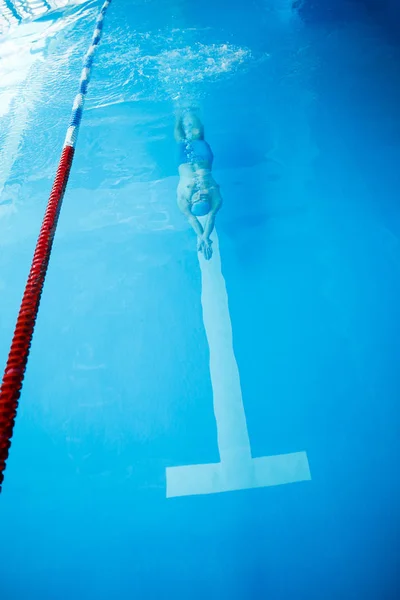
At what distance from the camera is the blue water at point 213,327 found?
2.47m

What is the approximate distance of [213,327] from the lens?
3436 millimetres

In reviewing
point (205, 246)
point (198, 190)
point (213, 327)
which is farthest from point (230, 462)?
point (198, 190)

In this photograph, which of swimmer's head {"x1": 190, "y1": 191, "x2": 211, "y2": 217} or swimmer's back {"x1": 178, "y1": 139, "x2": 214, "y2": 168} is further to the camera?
swimmer's back {"x1": 178, "y1": 139, "x2": 214, "y2": 168}

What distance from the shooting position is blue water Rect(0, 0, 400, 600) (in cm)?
247

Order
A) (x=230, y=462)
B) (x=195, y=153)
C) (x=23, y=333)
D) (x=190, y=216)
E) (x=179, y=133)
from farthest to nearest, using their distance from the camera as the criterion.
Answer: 1. (x=179, y=133)
2. (x=195, y=153)
3. (x=190, y=216)
4. (x=230, y=462)
5. (x=23, y=333)

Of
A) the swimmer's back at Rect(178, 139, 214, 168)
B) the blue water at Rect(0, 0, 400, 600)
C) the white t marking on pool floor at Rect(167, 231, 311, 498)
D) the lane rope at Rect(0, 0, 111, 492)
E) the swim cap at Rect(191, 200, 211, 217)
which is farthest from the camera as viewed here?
the swimmer's back at Rect(178, 139, 214, 168)

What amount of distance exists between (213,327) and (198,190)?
56.1 inches

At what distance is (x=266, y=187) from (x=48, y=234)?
3.42 meters

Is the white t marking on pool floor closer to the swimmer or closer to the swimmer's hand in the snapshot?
the swimmer's hand

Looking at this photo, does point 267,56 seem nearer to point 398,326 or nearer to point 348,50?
point 348,50

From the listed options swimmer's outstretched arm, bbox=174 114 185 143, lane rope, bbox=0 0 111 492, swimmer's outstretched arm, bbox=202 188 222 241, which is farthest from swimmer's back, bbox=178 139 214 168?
lane rope, bbox=0 0 111 492

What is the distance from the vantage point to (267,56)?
6.05 metres

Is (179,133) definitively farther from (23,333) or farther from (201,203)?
(23,333)

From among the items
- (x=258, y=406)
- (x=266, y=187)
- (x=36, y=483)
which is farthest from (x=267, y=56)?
(x=36, y=483)
